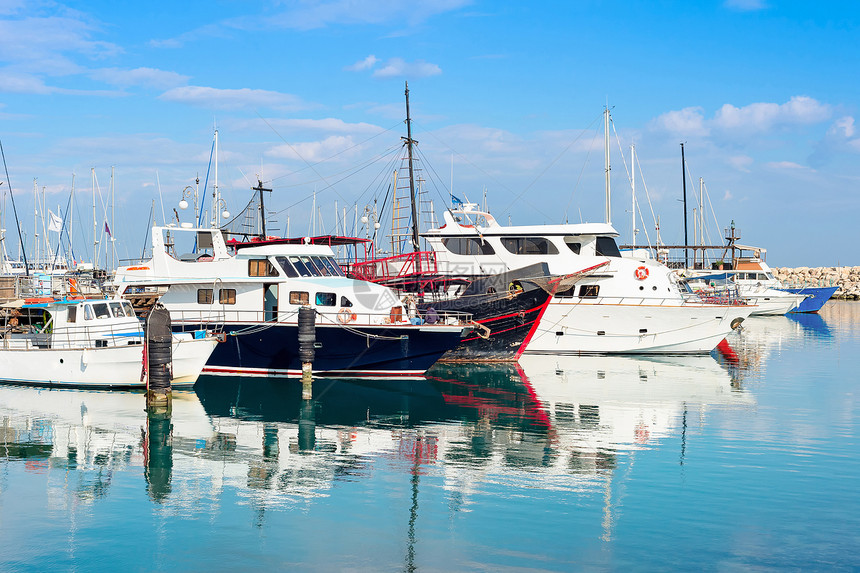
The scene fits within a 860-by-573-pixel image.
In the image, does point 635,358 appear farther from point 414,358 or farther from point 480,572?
point 480,572

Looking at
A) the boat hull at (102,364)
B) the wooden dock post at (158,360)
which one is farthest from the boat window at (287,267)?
the wooden dock post at (158,360)

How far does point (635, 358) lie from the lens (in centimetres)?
3312

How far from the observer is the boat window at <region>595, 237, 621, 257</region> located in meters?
34.1

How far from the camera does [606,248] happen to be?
34.2m

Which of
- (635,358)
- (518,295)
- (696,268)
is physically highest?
(696,268)

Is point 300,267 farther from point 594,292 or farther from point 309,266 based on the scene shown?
point 594,292

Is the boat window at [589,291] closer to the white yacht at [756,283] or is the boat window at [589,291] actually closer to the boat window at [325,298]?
the boat window at [325,298]

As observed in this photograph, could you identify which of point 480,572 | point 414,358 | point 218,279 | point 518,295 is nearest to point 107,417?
point 218,279

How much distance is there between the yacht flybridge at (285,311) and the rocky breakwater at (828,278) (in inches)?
3153

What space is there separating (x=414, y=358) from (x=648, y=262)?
13.4 meters

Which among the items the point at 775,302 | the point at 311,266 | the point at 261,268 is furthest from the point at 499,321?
the point at 775,302

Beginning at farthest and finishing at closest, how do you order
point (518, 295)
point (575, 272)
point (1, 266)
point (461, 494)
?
1. point (1, 266)
2. point (575, 272)
3. point (518, 295)
4. point (461, 494)

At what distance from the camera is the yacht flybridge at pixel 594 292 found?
3269 cm

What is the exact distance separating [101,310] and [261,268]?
17.3ft
